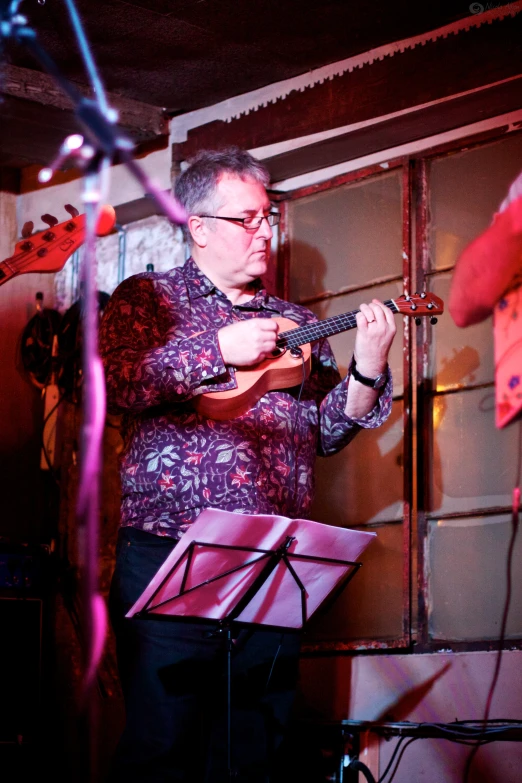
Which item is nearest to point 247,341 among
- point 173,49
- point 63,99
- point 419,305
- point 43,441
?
point 419,305

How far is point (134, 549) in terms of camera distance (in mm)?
2482

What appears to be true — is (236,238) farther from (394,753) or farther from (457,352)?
(394,753)

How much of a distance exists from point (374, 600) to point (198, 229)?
144cm

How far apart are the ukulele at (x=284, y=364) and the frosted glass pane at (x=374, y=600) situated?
0.92m

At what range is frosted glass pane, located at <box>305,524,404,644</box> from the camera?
3279mm

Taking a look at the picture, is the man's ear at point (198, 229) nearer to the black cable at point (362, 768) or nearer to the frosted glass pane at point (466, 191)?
the frosted glass pane at point (466, 191)

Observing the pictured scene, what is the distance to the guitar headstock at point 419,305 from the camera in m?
2.71

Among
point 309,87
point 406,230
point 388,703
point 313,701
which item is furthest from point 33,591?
point 309,87

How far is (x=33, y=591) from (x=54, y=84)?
1.94m

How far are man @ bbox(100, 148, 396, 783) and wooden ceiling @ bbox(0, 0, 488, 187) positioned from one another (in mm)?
948

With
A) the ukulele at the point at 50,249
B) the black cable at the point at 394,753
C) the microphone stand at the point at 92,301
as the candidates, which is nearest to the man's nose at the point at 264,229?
the ukulele at the point at 50,249

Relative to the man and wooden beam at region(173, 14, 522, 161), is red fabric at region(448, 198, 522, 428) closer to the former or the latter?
the man

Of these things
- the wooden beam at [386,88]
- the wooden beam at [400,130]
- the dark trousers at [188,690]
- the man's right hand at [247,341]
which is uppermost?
the wooden beam at [386,88]

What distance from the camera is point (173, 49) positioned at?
11.6ft
